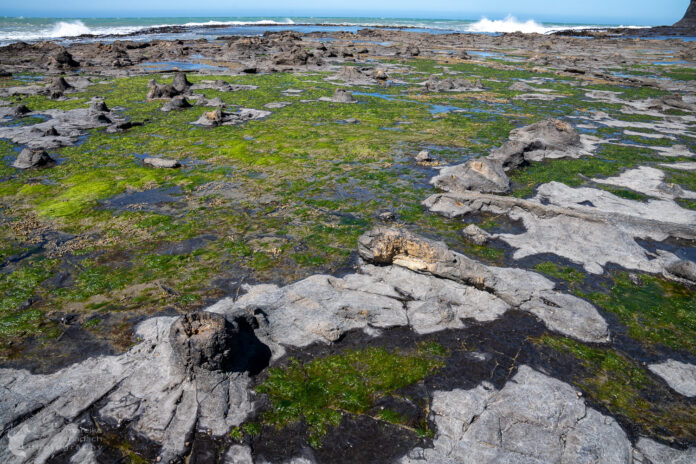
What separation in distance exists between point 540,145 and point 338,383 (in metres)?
16.0

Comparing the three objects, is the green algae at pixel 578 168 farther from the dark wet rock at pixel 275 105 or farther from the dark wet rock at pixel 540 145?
the dark wet rock at pixel 275 105

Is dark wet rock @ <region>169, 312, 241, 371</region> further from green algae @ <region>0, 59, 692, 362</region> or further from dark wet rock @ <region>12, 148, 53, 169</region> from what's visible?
dark wet rock @ <region>12, 148, 53, 169</region>

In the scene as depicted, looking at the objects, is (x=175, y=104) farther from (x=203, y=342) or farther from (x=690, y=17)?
(x=690, y=17)

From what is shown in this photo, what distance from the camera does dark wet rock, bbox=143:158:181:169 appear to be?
16.0 meters

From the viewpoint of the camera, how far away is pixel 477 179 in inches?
552

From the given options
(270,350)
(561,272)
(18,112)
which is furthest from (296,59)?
(270,350)

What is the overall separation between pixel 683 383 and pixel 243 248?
9.60m

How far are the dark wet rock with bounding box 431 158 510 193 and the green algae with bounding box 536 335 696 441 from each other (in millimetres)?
7326

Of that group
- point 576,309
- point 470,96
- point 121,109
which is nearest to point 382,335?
point 576,309

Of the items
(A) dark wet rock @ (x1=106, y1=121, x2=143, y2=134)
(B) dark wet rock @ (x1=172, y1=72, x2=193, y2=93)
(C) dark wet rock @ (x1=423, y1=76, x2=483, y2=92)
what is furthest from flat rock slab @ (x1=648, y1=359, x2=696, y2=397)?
(B) dark wet rock @ (x1=172, y1=72, x2=193, y2=93)

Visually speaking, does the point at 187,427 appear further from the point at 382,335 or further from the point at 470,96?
the point at 470,96

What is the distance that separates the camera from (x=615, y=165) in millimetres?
16516

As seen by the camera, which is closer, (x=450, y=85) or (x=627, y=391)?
(x=627, y=391)

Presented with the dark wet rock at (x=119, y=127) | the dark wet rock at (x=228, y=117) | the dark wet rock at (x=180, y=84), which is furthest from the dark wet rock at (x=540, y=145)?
the dark wet rock at (x=180, y=84)
